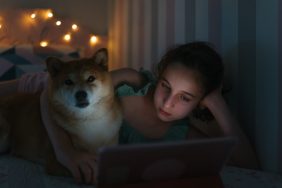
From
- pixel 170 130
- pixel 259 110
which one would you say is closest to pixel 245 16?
pixel 259 110

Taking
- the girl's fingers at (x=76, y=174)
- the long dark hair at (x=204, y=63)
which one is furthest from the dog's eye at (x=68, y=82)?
the long dark hair at (x=204, y=63)

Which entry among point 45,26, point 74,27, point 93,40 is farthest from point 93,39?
point 45,26

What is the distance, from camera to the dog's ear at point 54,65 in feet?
3.57

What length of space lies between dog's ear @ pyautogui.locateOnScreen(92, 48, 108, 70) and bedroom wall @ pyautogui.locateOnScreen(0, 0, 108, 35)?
1.69 m

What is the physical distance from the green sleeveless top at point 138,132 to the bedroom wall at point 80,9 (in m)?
1.51

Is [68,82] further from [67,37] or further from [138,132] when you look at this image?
[67,37]

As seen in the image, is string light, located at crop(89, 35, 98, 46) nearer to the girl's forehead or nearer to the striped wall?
the striped wall

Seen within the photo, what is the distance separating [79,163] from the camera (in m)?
0.97

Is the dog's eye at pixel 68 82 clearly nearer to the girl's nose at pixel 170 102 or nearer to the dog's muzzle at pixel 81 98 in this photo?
the dog's muzzle at pixel 81 98

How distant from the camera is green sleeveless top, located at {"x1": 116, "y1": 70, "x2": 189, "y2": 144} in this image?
1255 mm

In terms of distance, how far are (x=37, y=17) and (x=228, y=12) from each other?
168 centimetres

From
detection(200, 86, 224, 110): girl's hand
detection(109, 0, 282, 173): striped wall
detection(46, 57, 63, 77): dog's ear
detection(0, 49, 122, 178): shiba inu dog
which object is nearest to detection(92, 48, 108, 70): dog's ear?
detection(0, 49, 122, 178): shiba inu dog

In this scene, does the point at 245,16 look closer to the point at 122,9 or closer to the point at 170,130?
the point at 170,130

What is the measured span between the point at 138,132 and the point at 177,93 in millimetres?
199
